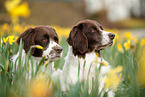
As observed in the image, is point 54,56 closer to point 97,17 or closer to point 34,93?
point 34,93

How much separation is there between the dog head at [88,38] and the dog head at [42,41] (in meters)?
0.26

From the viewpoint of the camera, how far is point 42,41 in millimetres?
2723

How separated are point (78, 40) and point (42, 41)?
560mm

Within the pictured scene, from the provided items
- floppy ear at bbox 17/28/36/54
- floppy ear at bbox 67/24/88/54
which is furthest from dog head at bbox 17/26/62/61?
floppy ear at bbox 67/24/88/54

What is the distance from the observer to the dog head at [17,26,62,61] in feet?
8.57

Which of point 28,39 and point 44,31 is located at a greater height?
point 44,31

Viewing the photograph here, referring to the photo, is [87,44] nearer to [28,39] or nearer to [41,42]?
[41,42]

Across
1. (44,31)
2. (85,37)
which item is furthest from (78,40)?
(44,31)

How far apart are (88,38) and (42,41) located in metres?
0.68

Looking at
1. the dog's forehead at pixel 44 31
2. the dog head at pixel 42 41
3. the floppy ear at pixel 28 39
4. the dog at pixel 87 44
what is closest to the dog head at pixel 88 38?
the dog at pixel 87 44

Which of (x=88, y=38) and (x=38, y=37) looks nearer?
(x=88, y=38)

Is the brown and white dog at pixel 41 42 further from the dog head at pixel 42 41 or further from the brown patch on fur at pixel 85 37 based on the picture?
the brown patch on fur at pixel 85 37

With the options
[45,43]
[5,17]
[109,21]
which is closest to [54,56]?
[45,43]

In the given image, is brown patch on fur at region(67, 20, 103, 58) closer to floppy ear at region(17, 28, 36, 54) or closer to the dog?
the dog
